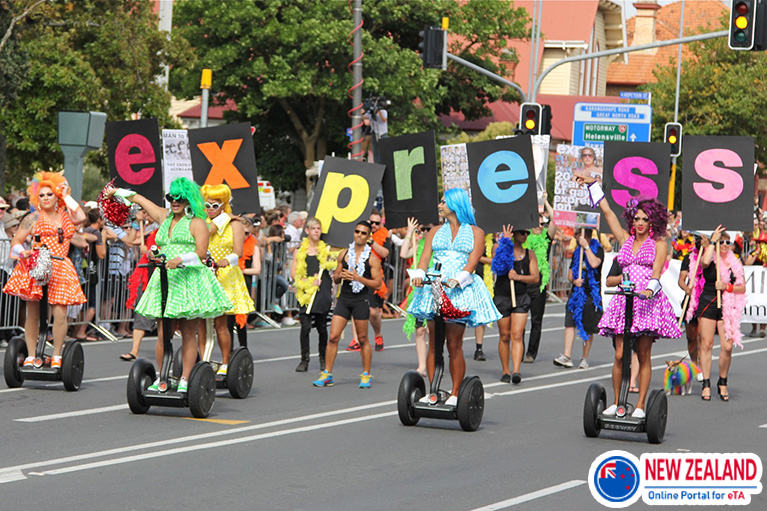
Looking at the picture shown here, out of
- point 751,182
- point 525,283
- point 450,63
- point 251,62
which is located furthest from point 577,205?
point 450,63

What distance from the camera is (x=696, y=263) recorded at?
43.9 ft

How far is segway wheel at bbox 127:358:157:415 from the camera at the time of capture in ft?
34.0

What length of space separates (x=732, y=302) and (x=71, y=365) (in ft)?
22.4

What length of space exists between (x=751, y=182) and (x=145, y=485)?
22.6ft

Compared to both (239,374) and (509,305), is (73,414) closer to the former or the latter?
(239,374)

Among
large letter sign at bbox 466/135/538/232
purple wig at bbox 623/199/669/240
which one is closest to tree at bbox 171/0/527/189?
large letter sign at bbox 466/135/538/232

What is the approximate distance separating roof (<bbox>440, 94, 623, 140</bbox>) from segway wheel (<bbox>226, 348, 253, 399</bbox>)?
43461 mm

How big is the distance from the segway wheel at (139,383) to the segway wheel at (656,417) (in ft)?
13.3

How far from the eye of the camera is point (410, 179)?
40.9 feet

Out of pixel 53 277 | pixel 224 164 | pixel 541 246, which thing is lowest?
pixel 53 277

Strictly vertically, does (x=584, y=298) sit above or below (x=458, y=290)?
below

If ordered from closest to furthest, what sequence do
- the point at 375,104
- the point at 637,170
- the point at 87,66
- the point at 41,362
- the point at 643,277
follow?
1. the point at 643,277
2. the point at 41,362
3. the point at 637,170
4. the point at 375,104
5. the point at 87,66

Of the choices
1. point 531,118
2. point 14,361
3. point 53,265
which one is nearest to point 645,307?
point 53,265

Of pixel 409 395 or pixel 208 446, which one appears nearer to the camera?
pixel 208 446
